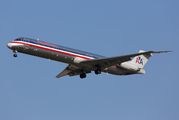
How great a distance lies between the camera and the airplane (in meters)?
32.0

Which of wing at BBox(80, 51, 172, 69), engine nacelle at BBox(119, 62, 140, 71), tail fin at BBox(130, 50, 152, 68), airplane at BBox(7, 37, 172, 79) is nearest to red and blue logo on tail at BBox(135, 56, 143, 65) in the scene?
tail fin at BBox(130, 50, 152, 68)

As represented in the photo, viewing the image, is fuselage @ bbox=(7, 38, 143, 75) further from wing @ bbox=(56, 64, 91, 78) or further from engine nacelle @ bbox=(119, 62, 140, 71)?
engine nacelle @ bbox=(119, 62, 140, 71)

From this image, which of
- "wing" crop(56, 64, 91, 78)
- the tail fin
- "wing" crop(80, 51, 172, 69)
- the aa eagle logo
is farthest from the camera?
the aa eagle logo

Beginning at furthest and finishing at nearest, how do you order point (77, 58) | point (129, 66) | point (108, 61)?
point (129, 66) < point (108, 61) < point (77, 58)

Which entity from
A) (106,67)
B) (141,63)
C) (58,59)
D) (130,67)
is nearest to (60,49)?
(58,59)

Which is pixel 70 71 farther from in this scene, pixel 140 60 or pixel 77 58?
pixel 140 60

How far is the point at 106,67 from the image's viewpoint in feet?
120

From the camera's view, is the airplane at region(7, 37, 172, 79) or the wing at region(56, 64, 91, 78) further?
the wing at region(56, 64, 91, 78)

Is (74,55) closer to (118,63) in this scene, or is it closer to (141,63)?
(118,63)

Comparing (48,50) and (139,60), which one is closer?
(48,50)

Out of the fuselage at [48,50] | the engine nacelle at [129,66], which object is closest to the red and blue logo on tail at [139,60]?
the engine nacelle at [129,66]

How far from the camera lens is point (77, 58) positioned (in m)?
34.1

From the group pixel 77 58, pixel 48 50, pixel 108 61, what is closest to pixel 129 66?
pixel 108 61

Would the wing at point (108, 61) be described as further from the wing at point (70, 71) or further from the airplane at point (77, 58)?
the wing at point (70, 71)
